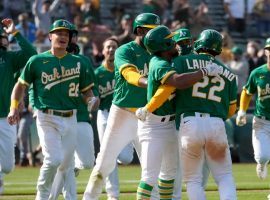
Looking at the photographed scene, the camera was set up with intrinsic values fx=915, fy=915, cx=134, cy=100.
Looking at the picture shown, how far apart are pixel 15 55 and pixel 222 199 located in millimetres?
4408

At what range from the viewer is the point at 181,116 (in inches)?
404

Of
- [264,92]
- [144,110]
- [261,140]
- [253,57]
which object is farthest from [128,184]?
[253,57]

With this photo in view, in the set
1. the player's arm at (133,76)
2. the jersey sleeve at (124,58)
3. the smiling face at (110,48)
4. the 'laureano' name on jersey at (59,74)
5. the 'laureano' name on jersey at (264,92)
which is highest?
the jersey sleeve at (124,58)

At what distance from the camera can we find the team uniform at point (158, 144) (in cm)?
1023

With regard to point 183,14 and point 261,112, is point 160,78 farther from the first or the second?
point 183,14

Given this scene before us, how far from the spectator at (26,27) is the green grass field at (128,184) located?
13.1 feet

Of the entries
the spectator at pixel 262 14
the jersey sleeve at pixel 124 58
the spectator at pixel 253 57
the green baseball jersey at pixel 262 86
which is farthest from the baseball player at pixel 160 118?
the spectator at pixel 262 14

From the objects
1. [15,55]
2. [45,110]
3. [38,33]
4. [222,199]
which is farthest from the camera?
[38,33]

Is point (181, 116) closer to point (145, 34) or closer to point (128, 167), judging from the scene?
point (145, 34)

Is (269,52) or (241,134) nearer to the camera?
(269,52)

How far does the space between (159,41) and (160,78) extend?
0.48 metres

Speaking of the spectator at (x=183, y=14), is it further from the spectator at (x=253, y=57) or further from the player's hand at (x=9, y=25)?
the player's hand at (x=9, y=25)

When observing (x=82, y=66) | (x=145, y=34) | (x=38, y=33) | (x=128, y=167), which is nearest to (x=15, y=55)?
(x=82, y=66)

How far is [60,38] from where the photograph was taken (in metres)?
11.7
